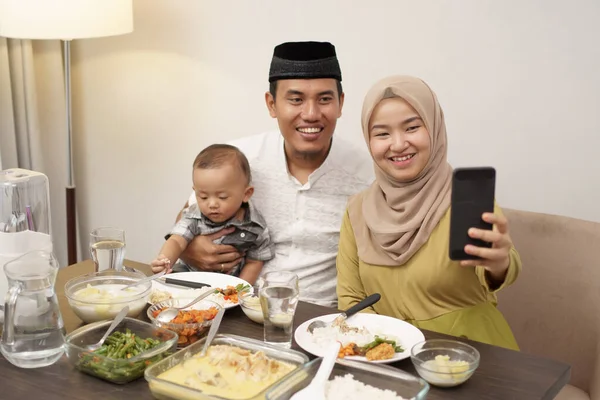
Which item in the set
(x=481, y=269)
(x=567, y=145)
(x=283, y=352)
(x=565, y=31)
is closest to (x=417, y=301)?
(x=481, y=269)

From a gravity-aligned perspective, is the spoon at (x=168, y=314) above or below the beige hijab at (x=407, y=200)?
below

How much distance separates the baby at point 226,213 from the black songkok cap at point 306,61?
0.32 meters

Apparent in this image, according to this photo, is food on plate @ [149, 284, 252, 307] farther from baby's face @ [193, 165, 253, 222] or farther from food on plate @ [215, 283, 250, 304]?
baby's face @ [193, 165, 253, 222]

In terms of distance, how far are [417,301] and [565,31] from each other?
103cm

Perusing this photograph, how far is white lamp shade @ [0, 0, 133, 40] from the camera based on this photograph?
2.97m

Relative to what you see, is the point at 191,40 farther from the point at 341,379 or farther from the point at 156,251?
the point at 341,379

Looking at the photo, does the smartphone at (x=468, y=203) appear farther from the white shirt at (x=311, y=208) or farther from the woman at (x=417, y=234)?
the white shirt at (x=311, y=208)

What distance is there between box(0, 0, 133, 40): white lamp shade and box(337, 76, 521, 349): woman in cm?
139

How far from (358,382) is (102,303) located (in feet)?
2.11

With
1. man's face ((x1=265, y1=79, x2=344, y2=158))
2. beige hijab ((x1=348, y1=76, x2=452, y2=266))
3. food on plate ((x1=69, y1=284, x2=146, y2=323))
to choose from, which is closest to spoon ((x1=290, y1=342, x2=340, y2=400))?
food on plate ((x1=69, y1=284, x2=146, y2=323))

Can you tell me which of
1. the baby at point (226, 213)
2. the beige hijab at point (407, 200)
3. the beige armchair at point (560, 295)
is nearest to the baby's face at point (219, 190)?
the baby at point (226, 213)

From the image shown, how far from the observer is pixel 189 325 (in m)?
1.72

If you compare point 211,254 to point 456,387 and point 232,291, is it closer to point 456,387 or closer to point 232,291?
point 232,291

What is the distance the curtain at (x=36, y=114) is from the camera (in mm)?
3475
